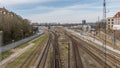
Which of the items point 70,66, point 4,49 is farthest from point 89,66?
point 4,49

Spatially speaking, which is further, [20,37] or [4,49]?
[20,37]

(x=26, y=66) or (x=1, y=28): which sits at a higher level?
(x=1, y=28)

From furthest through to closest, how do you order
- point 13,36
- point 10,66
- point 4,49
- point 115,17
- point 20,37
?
point 115,17 → point 20,37 → point 13,36 → point 4,49 → point 10,66

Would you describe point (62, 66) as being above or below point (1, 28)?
below

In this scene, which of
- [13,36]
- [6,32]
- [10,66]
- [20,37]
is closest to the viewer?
[10,66]

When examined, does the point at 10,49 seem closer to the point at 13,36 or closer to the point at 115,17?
the point at 13,36

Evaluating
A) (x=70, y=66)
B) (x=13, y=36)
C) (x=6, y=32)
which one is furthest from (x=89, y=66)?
(x=13, y=36)

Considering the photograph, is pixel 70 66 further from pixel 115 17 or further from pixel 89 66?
pixel 115 17

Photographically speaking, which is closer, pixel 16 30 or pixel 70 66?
pixel 70 66

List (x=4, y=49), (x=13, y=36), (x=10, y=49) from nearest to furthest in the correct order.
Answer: (x=4, y=49) → (x=10, y=49) → (x=13, y=36)
